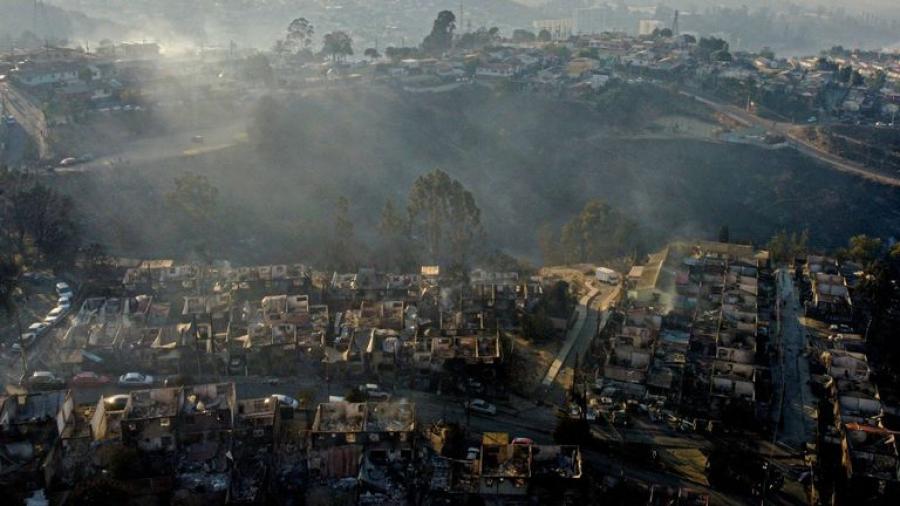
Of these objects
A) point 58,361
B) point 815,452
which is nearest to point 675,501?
point 815,452

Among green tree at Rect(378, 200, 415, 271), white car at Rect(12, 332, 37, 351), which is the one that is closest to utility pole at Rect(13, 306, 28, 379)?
white car at Rect(12, 332, 37, 351)

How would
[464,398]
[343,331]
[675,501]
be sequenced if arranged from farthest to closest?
1. [343,331]
2. [464,398]
3. [675,501]

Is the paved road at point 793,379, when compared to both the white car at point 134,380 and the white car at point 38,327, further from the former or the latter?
the white car at point 38,327

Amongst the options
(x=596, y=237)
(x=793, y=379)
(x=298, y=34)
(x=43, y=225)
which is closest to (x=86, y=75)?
(x=43, y=225)

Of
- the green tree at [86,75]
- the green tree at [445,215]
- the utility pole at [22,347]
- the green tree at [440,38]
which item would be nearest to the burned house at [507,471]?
the utility pole at [22,347]

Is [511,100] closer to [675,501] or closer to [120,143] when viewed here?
[120,143]

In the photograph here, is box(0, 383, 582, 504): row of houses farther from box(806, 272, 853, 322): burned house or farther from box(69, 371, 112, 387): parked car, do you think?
box(806, 272, 853, 322): burned house
